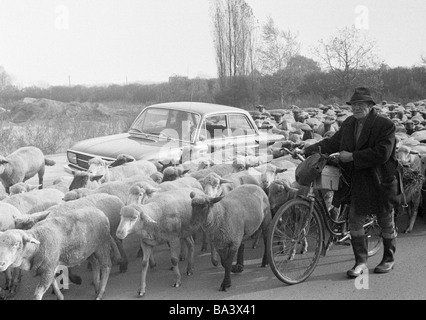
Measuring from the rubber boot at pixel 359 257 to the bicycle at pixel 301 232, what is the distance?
0.30 meters

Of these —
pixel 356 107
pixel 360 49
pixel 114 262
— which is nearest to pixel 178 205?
pixel 114 262

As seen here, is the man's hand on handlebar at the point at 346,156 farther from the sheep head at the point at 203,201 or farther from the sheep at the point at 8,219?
the sheep at the point at 8,219

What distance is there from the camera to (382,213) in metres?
5.91

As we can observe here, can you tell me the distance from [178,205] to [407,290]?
270 centimetres

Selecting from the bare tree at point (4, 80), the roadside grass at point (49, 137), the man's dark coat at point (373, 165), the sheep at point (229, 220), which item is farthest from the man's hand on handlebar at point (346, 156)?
the bare tree at point (4, 80)

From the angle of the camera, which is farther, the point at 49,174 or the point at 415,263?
the point at 49,174

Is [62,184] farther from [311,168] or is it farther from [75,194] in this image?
[311,168]

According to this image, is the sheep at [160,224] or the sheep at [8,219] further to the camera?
the sheep at [8,219]

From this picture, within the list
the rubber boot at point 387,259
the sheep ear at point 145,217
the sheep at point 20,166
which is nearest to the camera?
the sheep ear at point 145,217

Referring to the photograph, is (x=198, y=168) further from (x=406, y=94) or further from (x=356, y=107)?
(x=406, y=94)

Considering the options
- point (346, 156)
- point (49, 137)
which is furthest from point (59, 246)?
point (49, 137)

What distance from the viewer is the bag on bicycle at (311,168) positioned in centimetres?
574

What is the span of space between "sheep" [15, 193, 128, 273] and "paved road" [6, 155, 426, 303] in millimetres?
380

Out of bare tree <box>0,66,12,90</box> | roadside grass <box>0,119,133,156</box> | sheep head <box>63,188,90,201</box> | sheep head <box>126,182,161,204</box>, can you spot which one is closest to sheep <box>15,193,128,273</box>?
sheep head <box>126,182,161,204</box>
